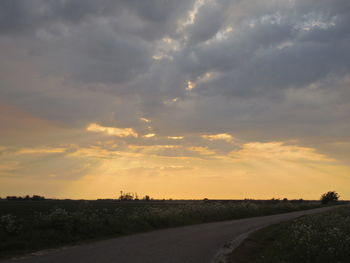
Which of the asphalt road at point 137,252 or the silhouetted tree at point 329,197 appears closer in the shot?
the asphalt road at point 137,252

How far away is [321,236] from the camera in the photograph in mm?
15453

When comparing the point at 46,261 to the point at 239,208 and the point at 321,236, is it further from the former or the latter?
the point at 239,208

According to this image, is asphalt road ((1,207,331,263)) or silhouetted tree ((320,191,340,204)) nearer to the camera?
asphalt road ((1,207,331,263))

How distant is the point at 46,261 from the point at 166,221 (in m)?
16.6

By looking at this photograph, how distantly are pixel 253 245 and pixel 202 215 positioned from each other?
685 inches

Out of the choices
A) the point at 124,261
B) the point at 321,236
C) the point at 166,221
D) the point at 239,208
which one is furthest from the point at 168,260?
the point at 239,208

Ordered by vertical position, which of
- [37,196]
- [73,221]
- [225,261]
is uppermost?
[37,196]

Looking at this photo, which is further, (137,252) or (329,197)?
(329,197)

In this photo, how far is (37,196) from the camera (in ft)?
591

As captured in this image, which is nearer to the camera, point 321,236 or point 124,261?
point 124,261

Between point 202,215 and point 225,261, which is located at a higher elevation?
point 202,215

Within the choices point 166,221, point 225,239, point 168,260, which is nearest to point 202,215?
point 166,221

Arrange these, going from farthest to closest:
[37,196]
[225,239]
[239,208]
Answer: [37,196]
[239,208]
[225,239]

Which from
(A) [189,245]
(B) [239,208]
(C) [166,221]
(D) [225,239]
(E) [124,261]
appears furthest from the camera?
(B) [239,208]
